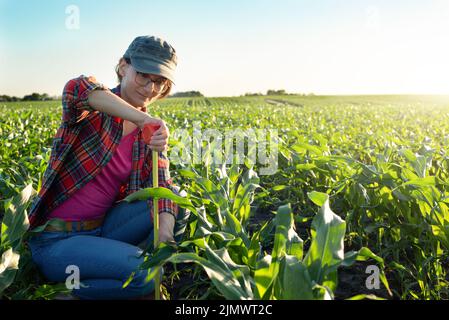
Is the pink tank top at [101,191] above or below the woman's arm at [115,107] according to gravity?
below

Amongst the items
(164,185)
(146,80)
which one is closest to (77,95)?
(146,80)

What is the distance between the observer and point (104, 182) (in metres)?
2.36

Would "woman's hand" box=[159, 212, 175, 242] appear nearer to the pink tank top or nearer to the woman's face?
the pink tank top

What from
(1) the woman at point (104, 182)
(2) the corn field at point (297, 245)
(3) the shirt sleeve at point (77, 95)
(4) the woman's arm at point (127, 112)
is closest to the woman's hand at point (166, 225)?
(1) the woman at point (104, 182)

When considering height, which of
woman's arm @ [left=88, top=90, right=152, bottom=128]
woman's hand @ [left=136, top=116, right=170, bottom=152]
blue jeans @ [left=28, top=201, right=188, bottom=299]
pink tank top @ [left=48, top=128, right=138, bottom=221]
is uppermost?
woman's arm @ [left=88, top=90, right=152, bottom=128]

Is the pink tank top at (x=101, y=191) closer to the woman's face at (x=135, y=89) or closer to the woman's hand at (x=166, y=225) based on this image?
the woman's face at (x=135, y=89)

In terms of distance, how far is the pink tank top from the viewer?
226 cm

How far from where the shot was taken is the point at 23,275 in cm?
230

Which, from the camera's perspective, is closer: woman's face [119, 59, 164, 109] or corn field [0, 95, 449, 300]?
corn field [0, 95, 449, 300]

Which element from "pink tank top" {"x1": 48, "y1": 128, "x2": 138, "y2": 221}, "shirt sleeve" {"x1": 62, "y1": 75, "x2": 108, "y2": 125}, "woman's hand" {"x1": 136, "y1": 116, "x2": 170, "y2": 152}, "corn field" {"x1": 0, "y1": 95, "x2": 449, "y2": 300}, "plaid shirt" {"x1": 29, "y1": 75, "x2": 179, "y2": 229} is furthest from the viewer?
"pink tank top" {"x1": 48, "y1": 128, "x2": 138, "y2": 221}

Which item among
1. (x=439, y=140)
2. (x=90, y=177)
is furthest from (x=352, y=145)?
(x=90, y=177)

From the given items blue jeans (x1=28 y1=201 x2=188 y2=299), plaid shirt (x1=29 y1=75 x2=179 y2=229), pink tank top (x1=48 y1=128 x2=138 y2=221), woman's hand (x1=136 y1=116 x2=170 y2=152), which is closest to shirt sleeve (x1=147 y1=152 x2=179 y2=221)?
plaid shirt (x1=29 y1=75 x2=179 y2=229)

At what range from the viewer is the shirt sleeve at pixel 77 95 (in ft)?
6.68
